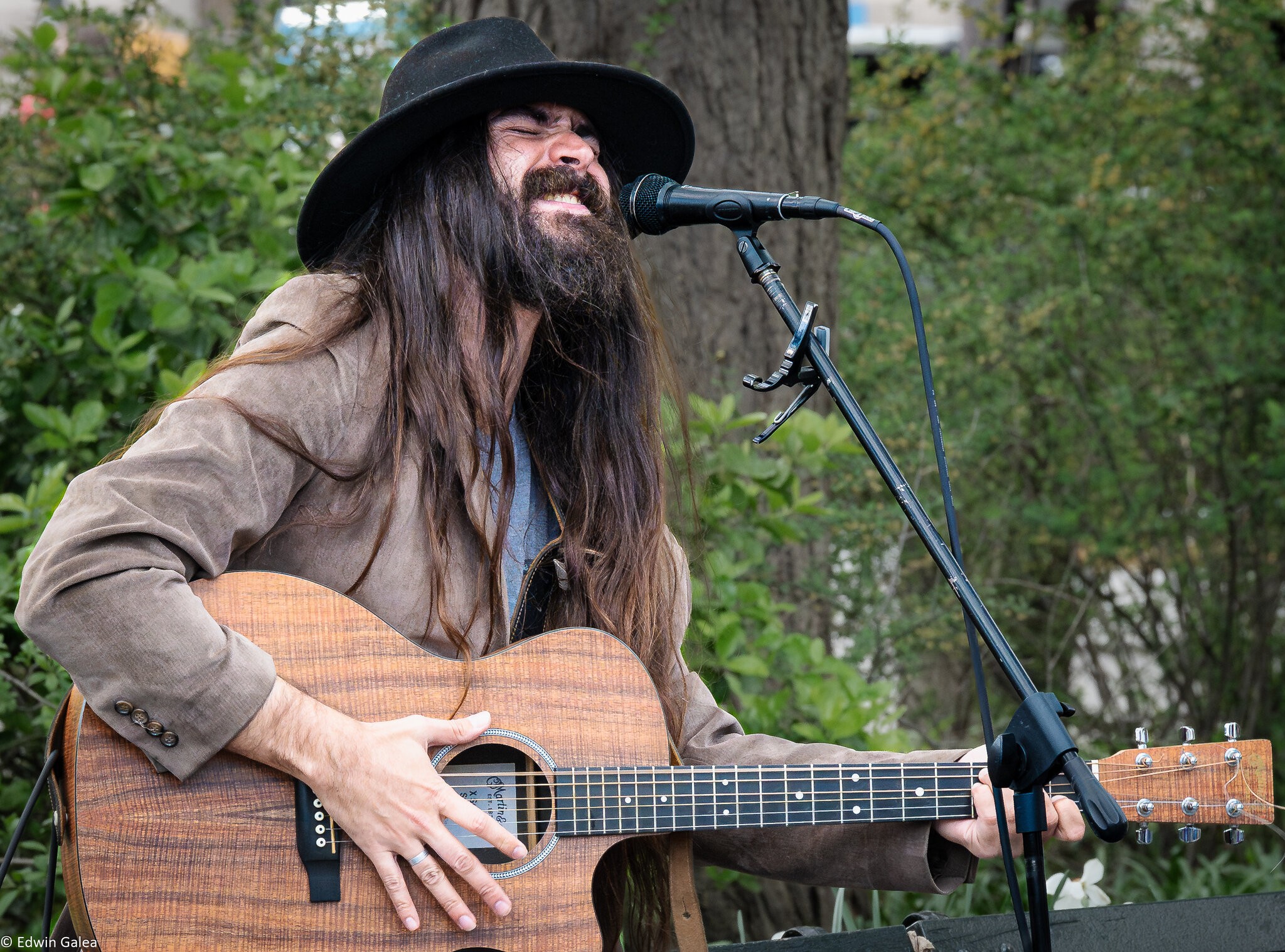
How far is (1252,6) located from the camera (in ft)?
19.1

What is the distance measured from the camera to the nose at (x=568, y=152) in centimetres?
261

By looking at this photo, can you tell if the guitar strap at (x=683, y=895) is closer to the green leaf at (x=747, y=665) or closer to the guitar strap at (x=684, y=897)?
the guitar strap at (x=684, y=897)

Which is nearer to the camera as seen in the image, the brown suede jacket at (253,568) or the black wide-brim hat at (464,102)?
the brown suede jacket at (253,568)

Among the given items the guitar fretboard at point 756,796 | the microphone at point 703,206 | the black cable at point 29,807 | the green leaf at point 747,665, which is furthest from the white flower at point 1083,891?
the black cable at point 29,807

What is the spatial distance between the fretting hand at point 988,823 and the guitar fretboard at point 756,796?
0.02m

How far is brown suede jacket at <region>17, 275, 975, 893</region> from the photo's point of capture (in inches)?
75.8

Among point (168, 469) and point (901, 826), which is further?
point (901, 826)

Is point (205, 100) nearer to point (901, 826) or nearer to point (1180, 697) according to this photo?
point (901, 826)

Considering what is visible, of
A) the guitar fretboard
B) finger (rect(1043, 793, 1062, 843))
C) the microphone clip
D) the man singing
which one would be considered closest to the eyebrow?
the man singing

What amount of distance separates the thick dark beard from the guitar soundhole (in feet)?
2.98

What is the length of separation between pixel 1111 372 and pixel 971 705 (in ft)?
5.76

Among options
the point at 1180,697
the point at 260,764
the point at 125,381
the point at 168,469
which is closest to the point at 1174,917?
the point at 260,764

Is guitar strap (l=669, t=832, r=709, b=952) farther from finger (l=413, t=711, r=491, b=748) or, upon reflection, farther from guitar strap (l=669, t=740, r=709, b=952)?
finger (l=413, t=711, r=491, b=748)

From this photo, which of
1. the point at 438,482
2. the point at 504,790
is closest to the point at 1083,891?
the point at 504,790
